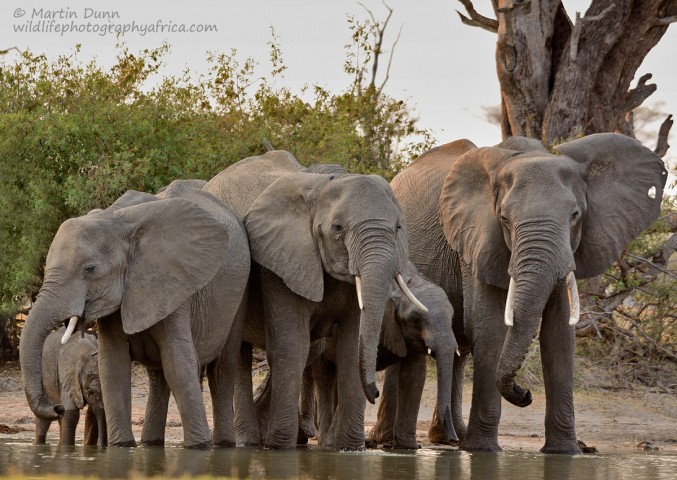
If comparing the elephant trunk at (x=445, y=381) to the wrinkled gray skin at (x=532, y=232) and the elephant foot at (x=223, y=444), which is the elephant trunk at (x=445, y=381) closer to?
the wrinkled gray skin at (x=532, y=232)

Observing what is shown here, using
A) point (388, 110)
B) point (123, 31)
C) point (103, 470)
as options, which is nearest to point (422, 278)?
point (103, 470)

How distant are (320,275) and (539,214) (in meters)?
1.49

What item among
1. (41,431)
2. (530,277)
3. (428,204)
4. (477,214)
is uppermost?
(428,204)

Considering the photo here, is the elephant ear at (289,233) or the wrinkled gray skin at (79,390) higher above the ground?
the elephant ear at (289,233)

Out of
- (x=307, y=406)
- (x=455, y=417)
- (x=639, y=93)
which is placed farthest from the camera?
(x=639, y=93)

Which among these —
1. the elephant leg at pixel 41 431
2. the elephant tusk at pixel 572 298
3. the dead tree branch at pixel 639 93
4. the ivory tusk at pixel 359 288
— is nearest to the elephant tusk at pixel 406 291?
the ivory tusk at pixel 359 288

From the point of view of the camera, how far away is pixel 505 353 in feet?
29.8

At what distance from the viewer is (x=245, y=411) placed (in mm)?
10188

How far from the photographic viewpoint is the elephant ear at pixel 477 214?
378 inches

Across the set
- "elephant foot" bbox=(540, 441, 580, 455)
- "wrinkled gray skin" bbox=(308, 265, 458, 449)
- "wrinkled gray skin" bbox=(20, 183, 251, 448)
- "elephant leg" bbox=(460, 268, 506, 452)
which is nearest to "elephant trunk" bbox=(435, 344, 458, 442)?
"wrinkled gray skin" bbox=(308, 265, 458, 449)

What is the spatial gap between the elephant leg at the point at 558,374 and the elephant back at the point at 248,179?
2.31m

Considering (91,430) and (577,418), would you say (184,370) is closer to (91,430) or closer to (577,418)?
(91,430)

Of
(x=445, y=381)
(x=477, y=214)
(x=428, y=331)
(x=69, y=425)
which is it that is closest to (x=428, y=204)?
(x=477, y=214)

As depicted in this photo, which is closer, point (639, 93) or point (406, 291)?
point (406, 291)
